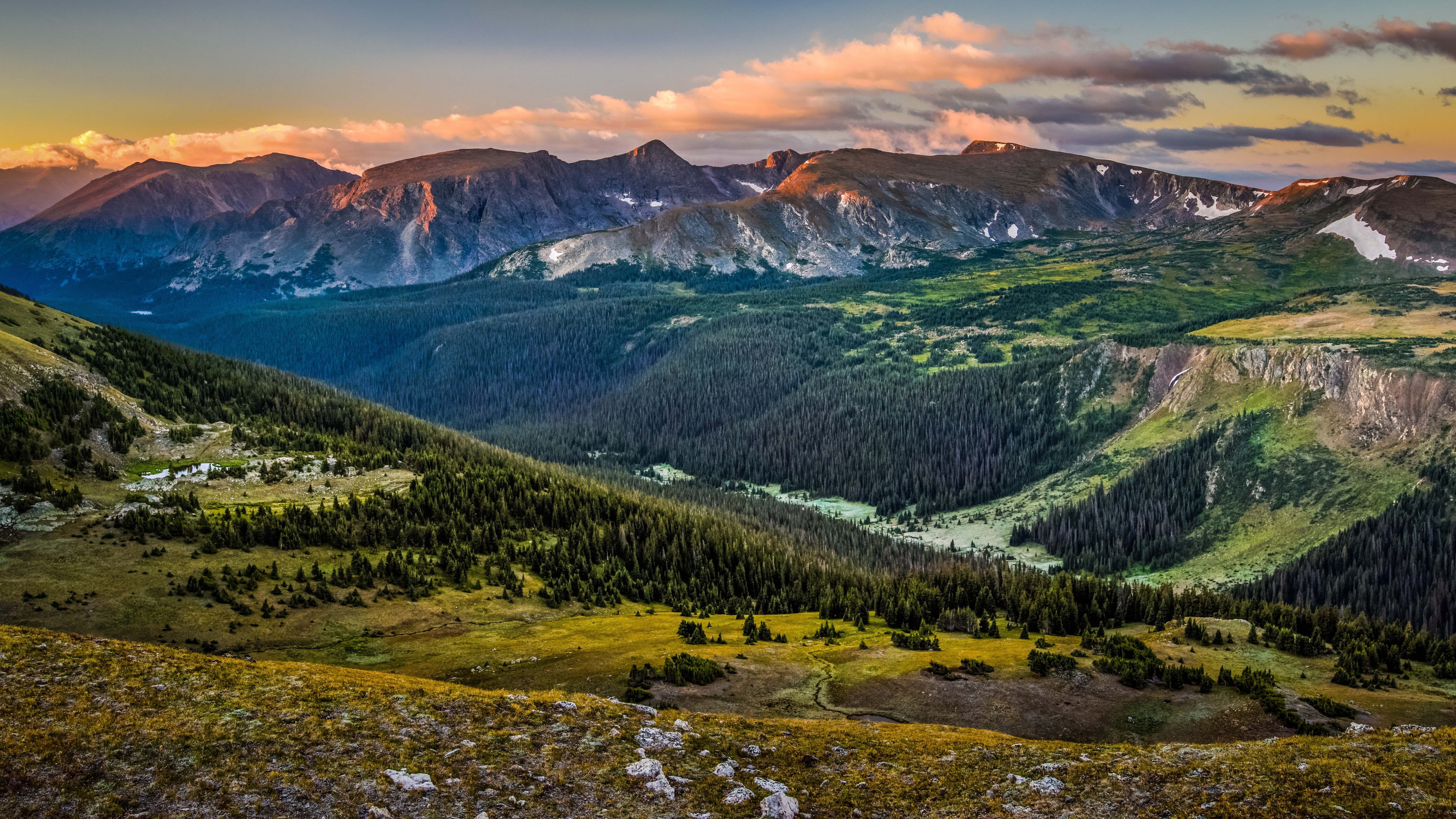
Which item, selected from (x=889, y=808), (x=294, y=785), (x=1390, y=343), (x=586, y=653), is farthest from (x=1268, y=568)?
(x=294, y=785)

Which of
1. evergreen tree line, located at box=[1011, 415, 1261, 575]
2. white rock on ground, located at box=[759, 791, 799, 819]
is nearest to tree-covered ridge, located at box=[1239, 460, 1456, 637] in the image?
evergreen tree line, located at box=[1011, 415, 1261, 575]

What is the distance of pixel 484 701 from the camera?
102ft

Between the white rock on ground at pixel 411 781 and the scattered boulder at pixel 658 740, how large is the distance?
22.9ft

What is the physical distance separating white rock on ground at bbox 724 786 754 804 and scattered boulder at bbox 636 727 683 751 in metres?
3.85

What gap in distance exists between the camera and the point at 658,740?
2880 centimetres

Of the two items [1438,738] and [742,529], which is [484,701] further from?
[742,529]

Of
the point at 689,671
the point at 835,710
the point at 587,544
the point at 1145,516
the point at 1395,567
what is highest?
the point at 689,671

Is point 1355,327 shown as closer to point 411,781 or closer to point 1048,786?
point 1048,786

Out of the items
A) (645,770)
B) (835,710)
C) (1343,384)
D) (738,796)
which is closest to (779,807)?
(738,796)

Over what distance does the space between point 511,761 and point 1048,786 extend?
16.3 meters

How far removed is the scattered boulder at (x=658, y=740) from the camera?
1112 inches

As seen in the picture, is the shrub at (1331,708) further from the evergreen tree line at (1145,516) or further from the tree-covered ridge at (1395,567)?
the evergreen tree line at (1145,516)

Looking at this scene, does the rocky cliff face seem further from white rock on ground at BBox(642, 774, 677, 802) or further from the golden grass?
white rock on ground at BBox(642, 774, 677, 802)

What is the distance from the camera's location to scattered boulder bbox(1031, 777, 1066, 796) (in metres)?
25.3
